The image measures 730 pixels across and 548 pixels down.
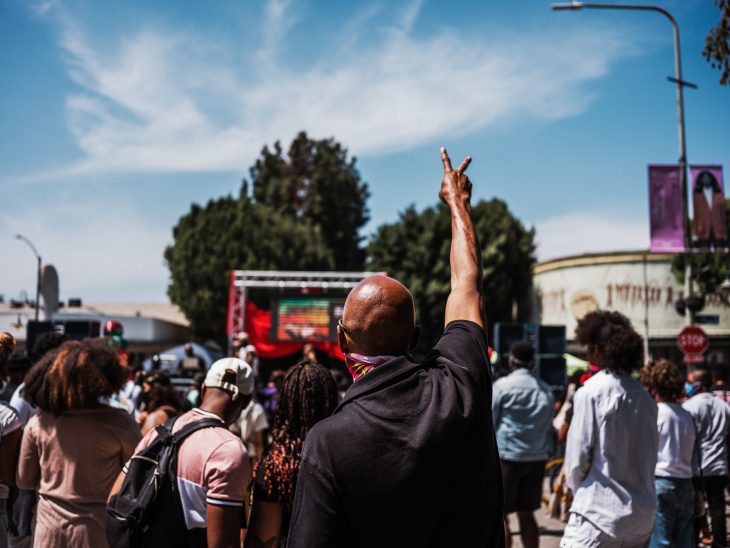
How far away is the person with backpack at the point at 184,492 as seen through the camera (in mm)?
2555

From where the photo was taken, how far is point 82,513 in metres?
3.26

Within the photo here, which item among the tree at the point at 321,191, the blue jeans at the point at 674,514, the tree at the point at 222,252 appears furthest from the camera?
the tree at the point at 321,191

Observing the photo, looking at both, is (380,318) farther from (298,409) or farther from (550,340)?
(550,340)

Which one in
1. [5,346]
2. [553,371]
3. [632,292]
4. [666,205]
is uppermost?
[666,205]

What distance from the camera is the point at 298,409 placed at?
3152mm

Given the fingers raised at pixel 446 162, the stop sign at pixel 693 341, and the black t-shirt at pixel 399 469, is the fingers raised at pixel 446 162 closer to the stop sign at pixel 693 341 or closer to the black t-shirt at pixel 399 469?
the black t-shirt at pixel 399 469

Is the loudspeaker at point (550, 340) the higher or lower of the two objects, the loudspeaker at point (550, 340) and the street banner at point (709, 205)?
the lower

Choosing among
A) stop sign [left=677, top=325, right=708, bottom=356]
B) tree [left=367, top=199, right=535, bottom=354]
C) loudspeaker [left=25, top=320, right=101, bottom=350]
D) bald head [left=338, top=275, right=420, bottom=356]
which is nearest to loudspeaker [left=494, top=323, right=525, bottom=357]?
stop sign [left=677, top=325, right=708, bottom=356]

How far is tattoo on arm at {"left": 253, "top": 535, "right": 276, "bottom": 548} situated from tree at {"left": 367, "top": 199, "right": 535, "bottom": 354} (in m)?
30.2

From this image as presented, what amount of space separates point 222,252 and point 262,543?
3309 centimetres

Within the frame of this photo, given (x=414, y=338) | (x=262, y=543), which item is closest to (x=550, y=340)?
(x=262, y=543)

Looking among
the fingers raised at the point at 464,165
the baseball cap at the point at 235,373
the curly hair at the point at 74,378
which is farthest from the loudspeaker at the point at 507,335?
the fingers raised at the point at 464,165

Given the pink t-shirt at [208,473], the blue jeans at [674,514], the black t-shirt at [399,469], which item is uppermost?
the black t-shirt at [399,469]

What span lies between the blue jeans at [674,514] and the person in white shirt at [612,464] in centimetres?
104
